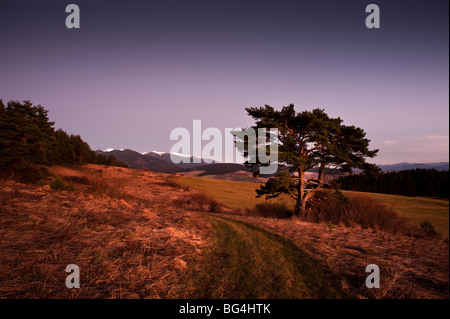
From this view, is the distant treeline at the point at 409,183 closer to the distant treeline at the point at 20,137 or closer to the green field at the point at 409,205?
the green field at the point at 409,205

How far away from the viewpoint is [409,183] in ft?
160

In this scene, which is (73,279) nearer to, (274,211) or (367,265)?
(367,265)

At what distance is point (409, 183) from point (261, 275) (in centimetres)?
6672

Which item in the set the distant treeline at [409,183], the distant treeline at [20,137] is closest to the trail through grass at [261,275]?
the distant treeline at [409,183]

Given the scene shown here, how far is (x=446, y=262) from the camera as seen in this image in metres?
5.36

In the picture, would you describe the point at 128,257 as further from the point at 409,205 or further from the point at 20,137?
the point at 409,205

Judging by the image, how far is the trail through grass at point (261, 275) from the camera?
312 centimetres

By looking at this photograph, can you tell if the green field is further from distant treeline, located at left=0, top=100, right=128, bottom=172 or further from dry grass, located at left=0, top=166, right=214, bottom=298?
distant treeline, located at left=0, top=100, right=128, bottom=172

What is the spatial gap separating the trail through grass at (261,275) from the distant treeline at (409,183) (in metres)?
31.4

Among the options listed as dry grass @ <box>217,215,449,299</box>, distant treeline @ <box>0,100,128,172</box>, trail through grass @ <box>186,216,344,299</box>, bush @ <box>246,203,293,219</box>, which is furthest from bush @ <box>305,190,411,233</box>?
distant treeline @ <box>0,100,128,172</box>

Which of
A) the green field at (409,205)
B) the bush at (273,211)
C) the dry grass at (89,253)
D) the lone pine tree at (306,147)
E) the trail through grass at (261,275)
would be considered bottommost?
the green field at (409,205)

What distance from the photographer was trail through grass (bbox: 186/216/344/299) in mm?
3123

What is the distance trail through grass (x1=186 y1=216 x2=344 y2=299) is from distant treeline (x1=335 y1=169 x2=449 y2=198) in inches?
1236

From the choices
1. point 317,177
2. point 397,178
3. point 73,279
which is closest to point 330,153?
point 317,177
